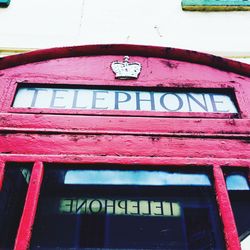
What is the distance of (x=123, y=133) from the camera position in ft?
5.02

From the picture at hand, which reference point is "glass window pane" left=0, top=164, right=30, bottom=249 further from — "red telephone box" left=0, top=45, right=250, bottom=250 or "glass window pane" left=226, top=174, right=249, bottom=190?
"glass window pane" left=226, top=174, right=249, bottom=190

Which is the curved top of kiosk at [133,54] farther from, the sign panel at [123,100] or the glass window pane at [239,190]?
the glass window pane at [239,190]

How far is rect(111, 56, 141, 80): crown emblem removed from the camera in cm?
181

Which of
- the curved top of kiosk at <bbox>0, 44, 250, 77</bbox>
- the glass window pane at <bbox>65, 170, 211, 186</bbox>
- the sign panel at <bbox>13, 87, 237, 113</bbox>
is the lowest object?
the glass window pane at <bbox>65, 170, 211, 186</bbox>

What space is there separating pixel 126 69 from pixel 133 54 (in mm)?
157

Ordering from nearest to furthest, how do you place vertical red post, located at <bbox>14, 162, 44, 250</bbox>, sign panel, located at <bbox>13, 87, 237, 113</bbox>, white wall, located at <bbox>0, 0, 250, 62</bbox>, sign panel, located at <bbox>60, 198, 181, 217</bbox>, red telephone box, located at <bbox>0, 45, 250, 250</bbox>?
vertical red post, located at <bbox>14, 162, 44, 250</bbox>, red telephone box, located at <bbox>0, 45, 250, 250</bbox>, sign panel, located at <bbox>13, 87, 237, 113</bbox>, sign panel, located at <bbox>60, 198, 181, 217</bbox>, white wall, located at <bbox>0, 0, 250, 62</bbox>

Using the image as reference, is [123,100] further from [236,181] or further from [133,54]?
[236,181]

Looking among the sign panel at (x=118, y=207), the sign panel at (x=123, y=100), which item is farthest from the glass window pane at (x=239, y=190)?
the sign panel at (x=118, y=207)

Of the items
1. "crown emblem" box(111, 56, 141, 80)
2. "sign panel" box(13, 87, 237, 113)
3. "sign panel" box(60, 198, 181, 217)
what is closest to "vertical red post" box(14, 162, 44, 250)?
"sign panel" box(13, 87, 237, 113)

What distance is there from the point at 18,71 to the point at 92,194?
31.6 inches

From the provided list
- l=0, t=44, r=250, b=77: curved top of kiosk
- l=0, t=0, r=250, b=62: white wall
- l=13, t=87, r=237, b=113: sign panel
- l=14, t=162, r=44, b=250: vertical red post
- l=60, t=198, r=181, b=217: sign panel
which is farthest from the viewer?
l=0, t=0, r=250, b=62: white wall

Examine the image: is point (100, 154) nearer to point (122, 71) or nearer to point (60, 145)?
point (60, 145)

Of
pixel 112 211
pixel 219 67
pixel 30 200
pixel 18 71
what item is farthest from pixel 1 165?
pixel 112 211

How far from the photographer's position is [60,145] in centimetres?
150
